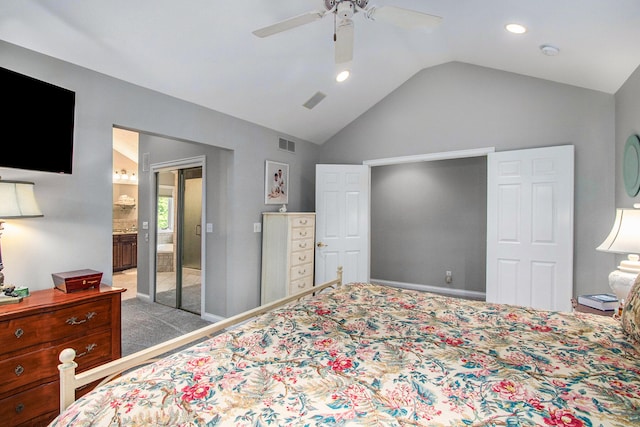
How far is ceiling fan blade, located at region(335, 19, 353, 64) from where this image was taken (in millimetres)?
1886

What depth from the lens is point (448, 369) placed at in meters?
1.19

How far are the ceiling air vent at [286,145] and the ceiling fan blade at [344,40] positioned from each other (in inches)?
85.6

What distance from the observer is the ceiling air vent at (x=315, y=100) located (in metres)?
3.82

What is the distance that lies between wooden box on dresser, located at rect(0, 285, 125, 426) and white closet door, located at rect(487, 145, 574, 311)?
3736 millimetres

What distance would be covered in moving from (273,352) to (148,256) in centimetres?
410

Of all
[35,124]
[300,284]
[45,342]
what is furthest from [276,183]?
[45,342]

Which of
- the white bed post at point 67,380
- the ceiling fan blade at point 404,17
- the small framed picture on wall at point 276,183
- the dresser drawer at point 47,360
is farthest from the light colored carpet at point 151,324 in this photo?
the ceiling fan blade at point 404,17


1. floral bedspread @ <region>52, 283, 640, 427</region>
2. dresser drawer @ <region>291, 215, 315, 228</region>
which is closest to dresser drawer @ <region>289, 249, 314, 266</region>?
dresser drawer @ <region>291, 215, 315, 228</region>

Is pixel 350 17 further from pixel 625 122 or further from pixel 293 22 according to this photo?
pixel 625 122

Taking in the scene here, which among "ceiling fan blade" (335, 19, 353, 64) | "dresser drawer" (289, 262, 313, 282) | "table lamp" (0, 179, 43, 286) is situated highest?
"ceiling fan blade" (335, 19, 353, 64)

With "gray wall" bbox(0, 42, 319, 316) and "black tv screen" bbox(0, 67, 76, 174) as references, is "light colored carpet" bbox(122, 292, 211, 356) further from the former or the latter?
"black tv screen" bbox(0, 67, 76, 174)

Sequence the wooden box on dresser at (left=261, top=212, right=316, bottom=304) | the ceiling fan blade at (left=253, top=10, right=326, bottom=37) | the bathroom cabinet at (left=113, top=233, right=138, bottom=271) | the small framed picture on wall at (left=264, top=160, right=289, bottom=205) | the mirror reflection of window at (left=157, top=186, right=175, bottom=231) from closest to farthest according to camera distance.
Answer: the ceiling fan blade at (left=253, top=10, right=326, bottom=37), the wooden box on dresser at (left=261, top=212, right=316, bottom=304), the small framed picture on wall at (left=264, top=160, right=289, bottom=205), the mirror reflection of window at (left=157, top=186, right=175, bottom=231), the bathroom cabinet at (left=113, top=233, right=138, bottom=271)

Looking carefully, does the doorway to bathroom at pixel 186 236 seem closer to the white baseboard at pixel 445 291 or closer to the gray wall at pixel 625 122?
the white baseboard at pixel 445 291

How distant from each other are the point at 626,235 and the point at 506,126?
187cm
